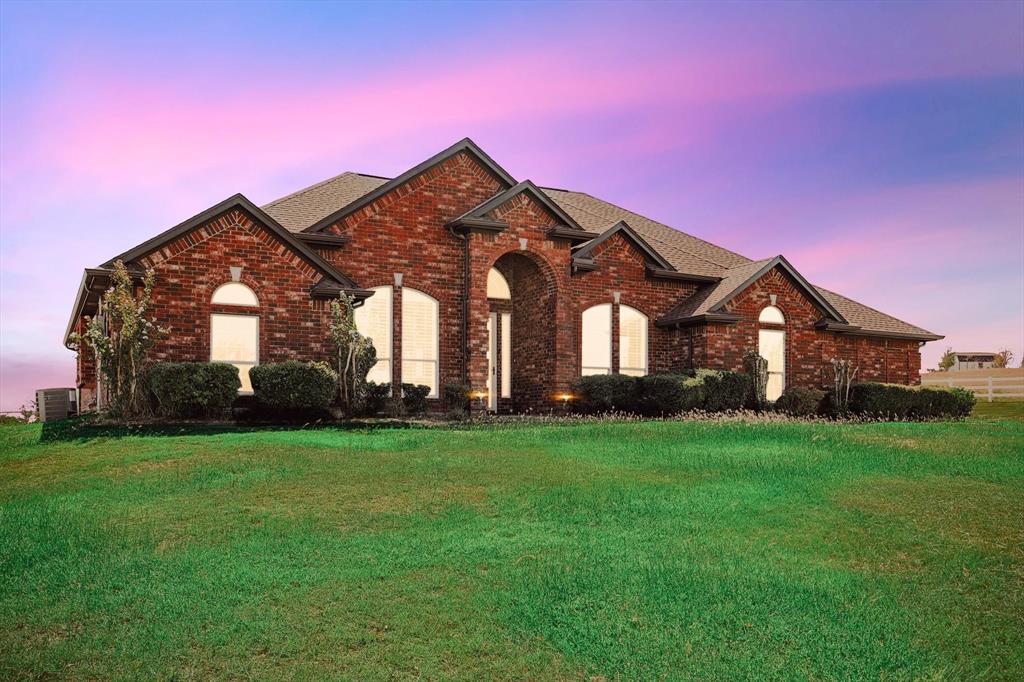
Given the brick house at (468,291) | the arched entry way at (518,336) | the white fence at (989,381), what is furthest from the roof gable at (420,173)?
the white fence at (989,381)

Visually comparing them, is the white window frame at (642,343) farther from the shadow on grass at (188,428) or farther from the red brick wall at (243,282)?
the red brick wall at (243,282)

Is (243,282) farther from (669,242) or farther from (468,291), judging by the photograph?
(669,242)

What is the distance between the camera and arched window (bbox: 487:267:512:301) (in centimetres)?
2534

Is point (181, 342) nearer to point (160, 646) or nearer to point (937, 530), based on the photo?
point (160, 646)

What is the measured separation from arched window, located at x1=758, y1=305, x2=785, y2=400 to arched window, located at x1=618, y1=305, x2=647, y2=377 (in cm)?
381

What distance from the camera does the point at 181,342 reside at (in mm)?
19078

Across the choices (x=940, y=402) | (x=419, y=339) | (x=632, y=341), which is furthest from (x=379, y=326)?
(x=940, y=402)

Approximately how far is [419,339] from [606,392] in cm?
533

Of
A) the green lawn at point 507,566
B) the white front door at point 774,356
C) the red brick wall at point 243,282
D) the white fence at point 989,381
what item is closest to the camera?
the green lawn at point 507,566

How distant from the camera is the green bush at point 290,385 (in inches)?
740

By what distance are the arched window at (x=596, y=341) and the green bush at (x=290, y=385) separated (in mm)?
8679

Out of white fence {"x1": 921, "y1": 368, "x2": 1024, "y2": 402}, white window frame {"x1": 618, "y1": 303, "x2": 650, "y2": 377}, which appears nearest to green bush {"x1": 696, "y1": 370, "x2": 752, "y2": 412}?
white window frame {"x1": 618, "y1": 303, "x2": 650, "y2": 377}

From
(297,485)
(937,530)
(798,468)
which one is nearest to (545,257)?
(798,468)

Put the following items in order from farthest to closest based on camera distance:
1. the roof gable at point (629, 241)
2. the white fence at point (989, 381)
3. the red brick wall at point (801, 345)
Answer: the white fence at point (989, 381) → the red brick wall at point (801, 345) → the roof gable at point (629, 241)
